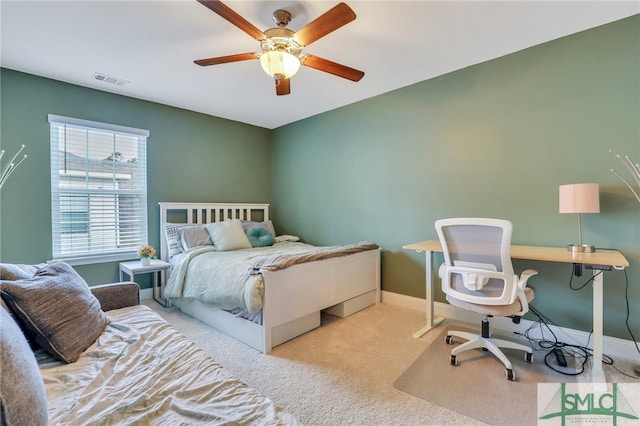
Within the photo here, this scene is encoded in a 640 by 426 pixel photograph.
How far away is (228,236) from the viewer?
3.62 meters

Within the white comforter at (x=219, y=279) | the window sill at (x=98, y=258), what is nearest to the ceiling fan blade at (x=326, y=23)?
the white comforter at (x=219, y=279)

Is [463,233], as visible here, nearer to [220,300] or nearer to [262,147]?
[220,300]

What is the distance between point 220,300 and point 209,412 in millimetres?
1665

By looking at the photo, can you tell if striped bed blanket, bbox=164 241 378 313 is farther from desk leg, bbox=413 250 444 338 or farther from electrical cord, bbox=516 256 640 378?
electrical cord, bbox=516 256 640 378

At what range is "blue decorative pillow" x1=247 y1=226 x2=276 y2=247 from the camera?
3.89 meters

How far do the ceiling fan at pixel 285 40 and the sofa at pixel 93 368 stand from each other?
1.66 meters

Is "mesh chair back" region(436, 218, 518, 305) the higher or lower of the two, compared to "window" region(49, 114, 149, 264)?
lower

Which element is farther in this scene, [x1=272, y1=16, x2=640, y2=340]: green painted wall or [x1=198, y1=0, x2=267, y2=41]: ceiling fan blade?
[x1=272, y1=16, x2=640, y2=340]: green painted wall

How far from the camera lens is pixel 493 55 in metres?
2.74

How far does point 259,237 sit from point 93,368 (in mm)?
2706

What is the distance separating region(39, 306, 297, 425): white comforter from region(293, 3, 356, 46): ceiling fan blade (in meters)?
1.83

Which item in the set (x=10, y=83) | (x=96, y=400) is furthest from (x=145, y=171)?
(x=96, y=400)

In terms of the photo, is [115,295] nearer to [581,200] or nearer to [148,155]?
[148,155]

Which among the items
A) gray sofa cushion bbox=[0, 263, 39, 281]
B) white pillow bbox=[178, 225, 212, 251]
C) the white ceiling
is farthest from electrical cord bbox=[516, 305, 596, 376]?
white pillow bbox=[178, 225, 212, 251]
